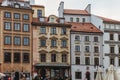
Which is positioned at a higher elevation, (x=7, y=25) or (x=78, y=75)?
(x=7, y=25)

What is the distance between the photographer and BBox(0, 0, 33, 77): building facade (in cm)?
5621

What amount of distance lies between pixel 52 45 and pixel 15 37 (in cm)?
612

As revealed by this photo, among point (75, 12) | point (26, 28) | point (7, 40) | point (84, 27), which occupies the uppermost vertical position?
point (75, 12)

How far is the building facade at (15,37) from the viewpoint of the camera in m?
56.2

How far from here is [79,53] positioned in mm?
61188

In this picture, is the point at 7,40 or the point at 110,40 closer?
the point at 7,40

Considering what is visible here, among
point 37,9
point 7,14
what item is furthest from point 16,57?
point 37,9

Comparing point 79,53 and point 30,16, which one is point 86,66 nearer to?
point 79,53

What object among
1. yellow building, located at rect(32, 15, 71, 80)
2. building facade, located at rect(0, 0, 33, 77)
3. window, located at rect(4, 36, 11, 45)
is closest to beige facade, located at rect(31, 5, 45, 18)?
yellow building, located at rect(32, 15, 71, 80)

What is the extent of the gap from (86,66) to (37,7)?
1242 centimetres

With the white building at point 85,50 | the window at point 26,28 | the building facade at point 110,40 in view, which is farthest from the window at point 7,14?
the building facade at point 110,40

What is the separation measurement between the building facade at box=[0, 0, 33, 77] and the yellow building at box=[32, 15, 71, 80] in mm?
1217

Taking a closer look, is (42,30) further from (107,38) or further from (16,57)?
(107,38)

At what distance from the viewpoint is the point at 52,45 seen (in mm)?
59688
